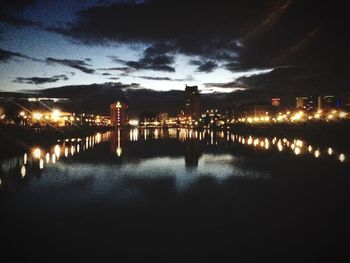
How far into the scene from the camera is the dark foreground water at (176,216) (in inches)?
270

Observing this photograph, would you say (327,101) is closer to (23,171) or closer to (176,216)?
(23,171)

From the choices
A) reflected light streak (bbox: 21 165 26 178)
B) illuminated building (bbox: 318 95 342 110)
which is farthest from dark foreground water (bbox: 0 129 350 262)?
illuminated building (bbox: 318 95 342 110)

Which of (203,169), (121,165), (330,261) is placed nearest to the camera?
(330,261)

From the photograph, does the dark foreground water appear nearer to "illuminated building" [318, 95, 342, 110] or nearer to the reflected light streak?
the reflected light streak

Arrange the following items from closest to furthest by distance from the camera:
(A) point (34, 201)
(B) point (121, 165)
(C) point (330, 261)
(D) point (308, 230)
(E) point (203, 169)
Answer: (C) point (330, 261), (D) point (308, 230), (A) point (34, 201), (E) point (203, 169), (B) point (121, 165)

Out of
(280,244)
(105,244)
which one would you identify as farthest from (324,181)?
(105,244)

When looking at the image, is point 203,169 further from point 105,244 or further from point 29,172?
point 105,244

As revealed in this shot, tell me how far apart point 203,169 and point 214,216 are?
9208 millimetres

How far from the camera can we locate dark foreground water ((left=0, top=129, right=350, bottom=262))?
6863 millimetres

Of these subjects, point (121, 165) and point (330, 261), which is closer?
point (330, 261)

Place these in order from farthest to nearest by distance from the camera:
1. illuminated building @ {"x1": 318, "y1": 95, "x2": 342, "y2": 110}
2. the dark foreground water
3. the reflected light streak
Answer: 1. illuminated building @ {"x1": 318, "y1": 95, "x2": 342, "y2": 110}
2. the reflected light streak
3. the dark foreground water

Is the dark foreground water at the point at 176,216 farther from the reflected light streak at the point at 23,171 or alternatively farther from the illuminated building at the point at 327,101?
the illuminated building at the point at 327,101

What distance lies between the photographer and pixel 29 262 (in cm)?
Answer: 635

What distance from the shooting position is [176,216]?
30.3 feet
